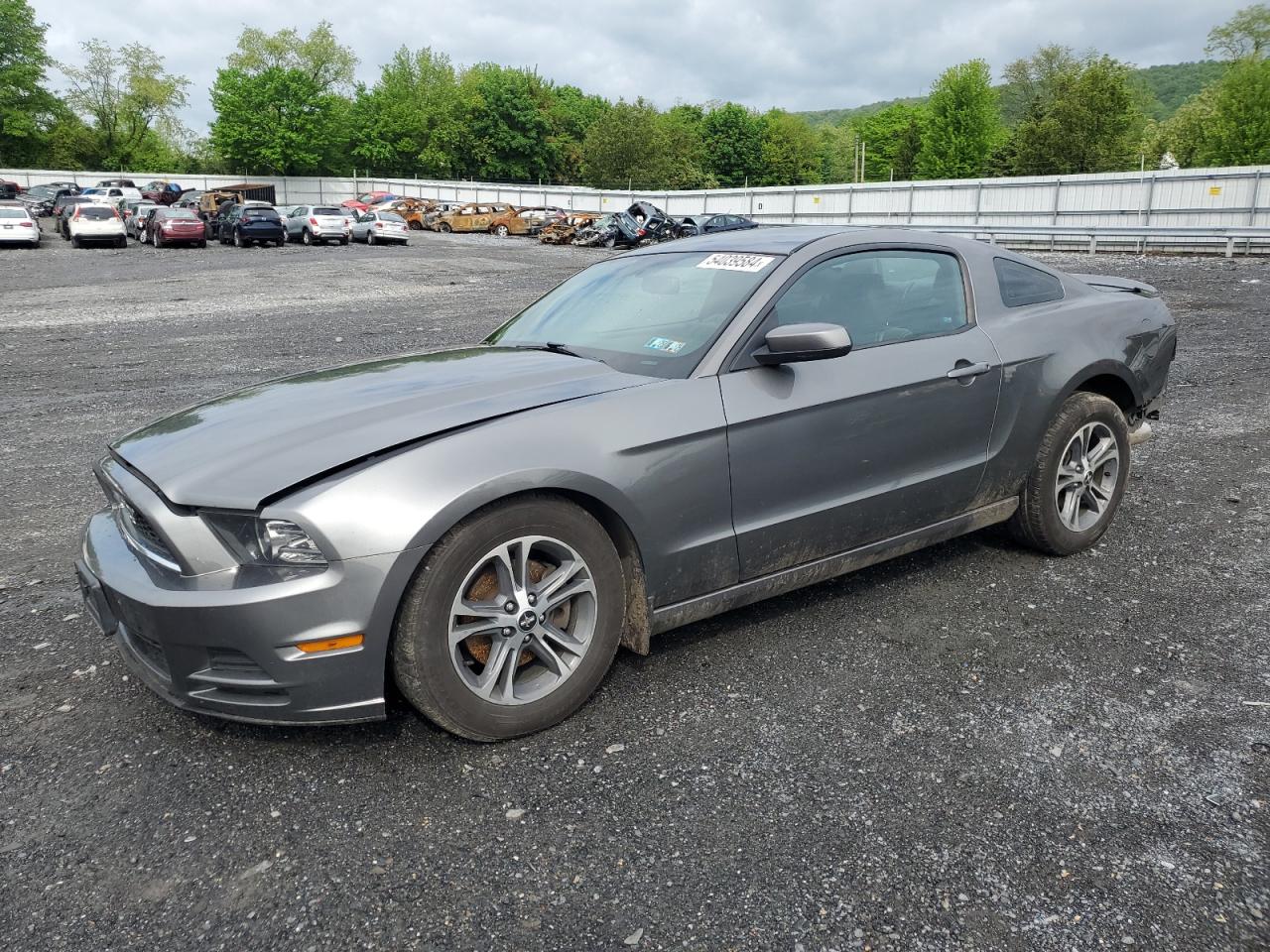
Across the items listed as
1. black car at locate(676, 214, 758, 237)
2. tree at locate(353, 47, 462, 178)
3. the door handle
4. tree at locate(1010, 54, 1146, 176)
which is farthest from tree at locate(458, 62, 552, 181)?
the door handle

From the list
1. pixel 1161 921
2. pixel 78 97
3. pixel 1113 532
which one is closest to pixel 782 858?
pixel 1161 921

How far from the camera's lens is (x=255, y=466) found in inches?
108

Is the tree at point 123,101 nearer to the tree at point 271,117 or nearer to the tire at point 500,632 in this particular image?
the tree at point 271,117

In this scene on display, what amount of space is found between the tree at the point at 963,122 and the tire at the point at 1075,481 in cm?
7910

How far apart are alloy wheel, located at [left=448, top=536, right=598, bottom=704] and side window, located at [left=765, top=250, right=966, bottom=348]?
3.96 feet

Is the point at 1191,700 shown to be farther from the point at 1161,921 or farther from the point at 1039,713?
the point at 1161,921

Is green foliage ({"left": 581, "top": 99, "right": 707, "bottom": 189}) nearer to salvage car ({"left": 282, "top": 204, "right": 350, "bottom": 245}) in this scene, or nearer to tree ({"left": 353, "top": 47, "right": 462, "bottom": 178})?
tree ({"left": 353, "top": 47, "right": 462, "bottom": 178})

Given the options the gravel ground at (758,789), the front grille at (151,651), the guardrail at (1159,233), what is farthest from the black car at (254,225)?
the front grille at (151,651)

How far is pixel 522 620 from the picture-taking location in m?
2.90

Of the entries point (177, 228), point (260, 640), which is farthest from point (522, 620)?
point (177, 228)

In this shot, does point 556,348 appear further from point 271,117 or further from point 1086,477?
point 271,117

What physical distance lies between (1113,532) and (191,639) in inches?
167

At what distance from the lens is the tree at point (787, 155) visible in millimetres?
106375

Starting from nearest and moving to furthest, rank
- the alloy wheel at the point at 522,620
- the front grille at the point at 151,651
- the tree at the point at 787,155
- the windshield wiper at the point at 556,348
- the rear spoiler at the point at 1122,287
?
the front grille at the point at 151,651
the alloy wheel at the point at 522,620
the windshield wiper at the point at 556,348
the rear spoiler at the point at 1122,287
the tree at the point at 787,155
